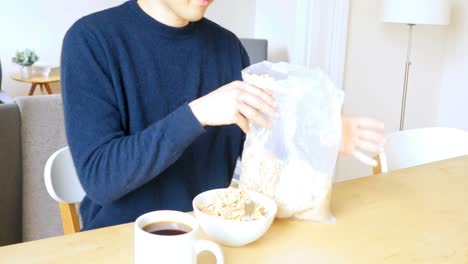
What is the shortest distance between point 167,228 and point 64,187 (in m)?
0.51

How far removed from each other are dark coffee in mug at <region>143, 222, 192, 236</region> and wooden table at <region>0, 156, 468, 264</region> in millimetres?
80

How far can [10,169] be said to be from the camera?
5.50ft

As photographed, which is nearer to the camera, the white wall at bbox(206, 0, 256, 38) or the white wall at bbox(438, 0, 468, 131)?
the white wall at bbox(438, 0, 468, 131)

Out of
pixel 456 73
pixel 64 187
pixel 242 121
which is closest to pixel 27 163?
pixel 64 187

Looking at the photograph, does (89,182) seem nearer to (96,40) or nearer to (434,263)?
(96,40)

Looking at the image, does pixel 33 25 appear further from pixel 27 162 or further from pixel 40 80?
pixel 27 162

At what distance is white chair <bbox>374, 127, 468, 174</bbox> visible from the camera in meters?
1.40

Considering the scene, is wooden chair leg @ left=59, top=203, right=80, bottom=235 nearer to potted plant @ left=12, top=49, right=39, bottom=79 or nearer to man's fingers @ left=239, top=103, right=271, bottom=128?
man's fingers @ left=239, top=103, right=271, bottom=128

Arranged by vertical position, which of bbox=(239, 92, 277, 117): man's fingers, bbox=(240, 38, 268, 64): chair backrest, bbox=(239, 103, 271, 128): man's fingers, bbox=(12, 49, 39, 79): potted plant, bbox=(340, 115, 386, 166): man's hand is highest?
bbox=(239, 92, 277, 117): man's fingers

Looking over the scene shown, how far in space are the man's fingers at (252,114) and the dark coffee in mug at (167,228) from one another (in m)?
0.20

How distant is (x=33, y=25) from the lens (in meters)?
4.27

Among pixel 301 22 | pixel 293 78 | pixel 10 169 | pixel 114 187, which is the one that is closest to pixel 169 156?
pixel 114 187

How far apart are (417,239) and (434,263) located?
0.25ft

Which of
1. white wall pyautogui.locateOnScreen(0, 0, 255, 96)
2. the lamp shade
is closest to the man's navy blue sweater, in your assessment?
the lamp shade
